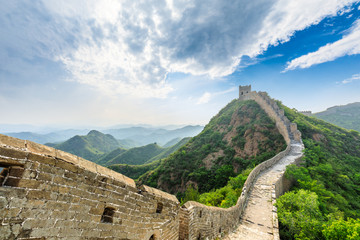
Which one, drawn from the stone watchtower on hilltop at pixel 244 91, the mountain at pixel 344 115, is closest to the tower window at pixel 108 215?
the stone watchtower on hilltop at pixel 244 91

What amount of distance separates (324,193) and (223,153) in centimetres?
2017

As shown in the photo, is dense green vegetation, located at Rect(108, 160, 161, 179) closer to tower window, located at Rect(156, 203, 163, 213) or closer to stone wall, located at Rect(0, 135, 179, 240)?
tower window, located at Rect(156, 203, 163, 213)

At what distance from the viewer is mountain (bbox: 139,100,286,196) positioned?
25.2m

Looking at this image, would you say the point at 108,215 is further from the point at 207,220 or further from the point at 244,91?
the point at 244,91

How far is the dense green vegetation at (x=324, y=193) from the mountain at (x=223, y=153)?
5.97m

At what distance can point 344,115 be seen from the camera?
219 ft

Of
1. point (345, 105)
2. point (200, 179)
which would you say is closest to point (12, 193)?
point (200, 179)

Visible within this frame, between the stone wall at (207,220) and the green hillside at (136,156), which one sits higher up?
the stone wall at (207,220)

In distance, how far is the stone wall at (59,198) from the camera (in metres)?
1.81

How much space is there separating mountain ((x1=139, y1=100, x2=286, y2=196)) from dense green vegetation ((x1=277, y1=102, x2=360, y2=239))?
5.97 metres

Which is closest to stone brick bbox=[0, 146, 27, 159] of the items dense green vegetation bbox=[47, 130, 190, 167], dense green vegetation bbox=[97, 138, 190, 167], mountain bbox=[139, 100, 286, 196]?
mountain bbox=[139, 100, 286, 196]

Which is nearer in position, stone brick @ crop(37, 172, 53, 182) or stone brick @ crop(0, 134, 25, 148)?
stone brick @ crop(0, 134, 25, 148)

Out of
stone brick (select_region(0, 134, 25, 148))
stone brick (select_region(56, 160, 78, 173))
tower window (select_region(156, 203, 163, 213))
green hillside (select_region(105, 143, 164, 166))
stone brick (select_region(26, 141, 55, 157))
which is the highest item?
stone brick (select_region(0, 134, 25, 148))

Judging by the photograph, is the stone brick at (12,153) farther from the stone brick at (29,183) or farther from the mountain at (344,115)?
the mountain at (344,115)
